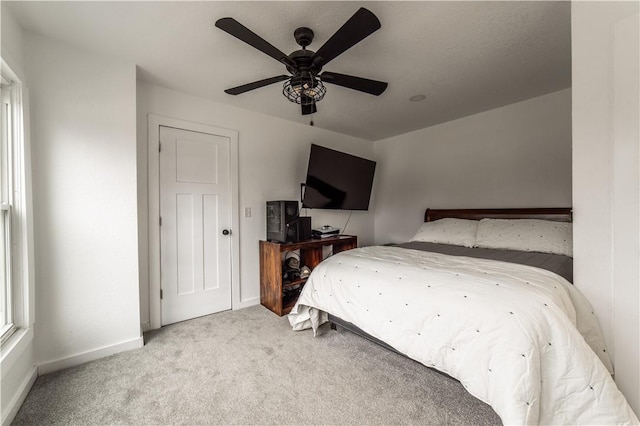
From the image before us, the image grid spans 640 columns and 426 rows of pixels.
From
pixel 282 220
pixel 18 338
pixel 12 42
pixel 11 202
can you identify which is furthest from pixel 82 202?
pixel 282 220

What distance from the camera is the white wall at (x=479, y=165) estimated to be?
9.19 ft

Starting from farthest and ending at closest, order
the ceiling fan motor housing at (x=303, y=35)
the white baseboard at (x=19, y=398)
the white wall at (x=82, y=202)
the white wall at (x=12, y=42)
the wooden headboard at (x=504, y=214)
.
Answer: the wooden headboard at (x=504, y=214)
the white wall at (x=82, y=202)
the ceiling fan motor housing at (x=303, y=35)
the white wall at (x=12, y=42)
the white baseboard at (x=19, y=398)

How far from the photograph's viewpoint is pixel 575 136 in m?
1.50

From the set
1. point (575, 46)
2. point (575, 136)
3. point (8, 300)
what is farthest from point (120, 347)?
point (575, 46)

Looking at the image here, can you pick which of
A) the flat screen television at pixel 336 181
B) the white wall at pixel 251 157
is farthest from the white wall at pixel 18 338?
the flat screen television at pixel 336 181

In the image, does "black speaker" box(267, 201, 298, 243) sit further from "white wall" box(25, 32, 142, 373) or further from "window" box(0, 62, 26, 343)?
"window" box(0, 62, 26, 343)

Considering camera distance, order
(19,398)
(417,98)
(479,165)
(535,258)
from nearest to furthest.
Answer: (19,398)
(535,258)
(417,98)
(479,165)

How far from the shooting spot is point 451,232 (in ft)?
9.86

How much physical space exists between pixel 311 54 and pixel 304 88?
21cm

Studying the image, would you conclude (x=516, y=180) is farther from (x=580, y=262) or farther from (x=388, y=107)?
(x=580, y=262)

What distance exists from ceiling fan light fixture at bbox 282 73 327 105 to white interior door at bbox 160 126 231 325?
4.57 ft

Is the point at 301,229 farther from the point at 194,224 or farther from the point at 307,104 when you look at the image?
the point at 307,104

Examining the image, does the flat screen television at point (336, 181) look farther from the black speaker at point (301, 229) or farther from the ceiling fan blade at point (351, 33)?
the ceiling fan blade at point (351, 33)

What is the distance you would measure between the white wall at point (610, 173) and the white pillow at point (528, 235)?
3.44ft
